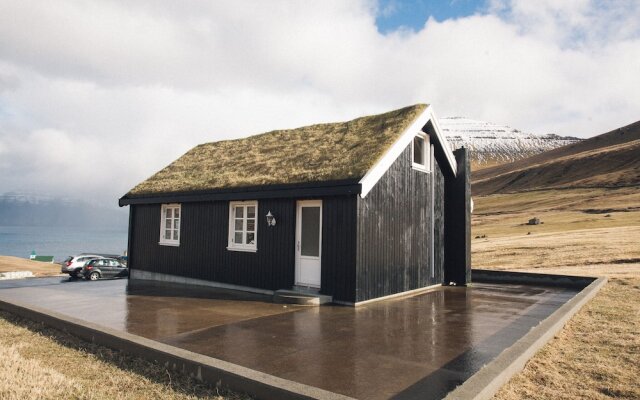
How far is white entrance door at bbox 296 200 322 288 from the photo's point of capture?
1172cm

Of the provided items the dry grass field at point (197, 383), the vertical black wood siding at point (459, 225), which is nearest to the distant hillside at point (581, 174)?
the vertical black wood siding at point (459, 225)

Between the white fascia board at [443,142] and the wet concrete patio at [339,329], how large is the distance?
14.8ft

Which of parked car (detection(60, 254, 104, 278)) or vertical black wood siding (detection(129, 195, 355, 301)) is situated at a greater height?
vertical black wood siding (detection(129, 195, 355, 301))

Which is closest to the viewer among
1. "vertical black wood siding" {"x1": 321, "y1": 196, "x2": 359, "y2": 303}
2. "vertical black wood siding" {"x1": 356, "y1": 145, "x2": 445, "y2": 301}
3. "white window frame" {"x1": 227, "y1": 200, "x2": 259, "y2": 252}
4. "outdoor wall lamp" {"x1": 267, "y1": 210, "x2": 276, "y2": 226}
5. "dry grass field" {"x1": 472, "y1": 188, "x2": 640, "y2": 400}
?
"dry grass field" {"x1": 472, "y1": 188, "x2": 640, "y2": 400}

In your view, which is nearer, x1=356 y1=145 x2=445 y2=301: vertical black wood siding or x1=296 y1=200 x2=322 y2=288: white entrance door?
x1=356 y1=145 x2=445 y2=301: vertical black wood siding

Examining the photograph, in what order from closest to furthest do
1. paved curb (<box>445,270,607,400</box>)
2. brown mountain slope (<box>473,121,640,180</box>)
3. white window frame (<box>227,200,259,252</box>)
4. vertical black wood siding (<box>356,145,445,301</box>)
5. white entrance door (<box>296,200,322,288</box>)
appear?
paved curb (<box>445,270,607,400</box>) < vertical black wood siding (<box>356,145,445,301</box>) < white entrance door (<box>296,200,322,288</box>) < white window frame (<box>227,200,259,252</box>) < brown mountain slope (<box>473,121,640,180</box>)

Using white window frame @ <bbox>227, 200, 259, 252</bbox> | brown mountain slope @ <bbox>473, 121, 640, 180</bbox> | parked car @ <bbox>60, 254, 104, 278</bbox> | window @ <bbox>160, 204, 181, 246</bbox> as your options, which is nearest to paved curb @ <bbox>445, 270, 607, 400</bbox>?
white window frame @ <bbox>227, 200, 259, 252</bbox>

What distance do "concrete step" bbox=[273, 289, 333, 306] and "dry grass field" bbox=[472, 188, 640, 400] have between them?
5.25m

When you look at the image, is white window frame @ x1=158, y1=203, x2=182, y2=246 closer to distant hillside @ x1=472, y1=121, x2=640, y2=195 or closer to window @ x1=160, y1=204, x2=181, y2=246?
window @ x1=160, y1=204, x2=181, y2=246

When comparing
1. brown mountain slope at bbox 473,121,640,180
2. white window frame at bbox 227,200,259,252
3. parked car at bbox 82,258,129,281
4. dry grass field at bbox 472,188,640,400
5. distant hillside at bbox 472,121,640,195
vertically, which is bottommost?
parked car at bbox 82,258,129,281

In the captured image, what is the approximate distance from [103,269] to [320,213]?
1425 cm

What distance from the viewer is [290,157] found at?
1392 centimetres

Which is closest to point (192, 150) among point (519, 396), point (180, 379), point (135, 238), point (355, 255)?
point (135, 238)

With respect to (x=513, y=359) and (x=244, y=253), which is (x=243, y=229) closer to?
(x=244, y=253)
